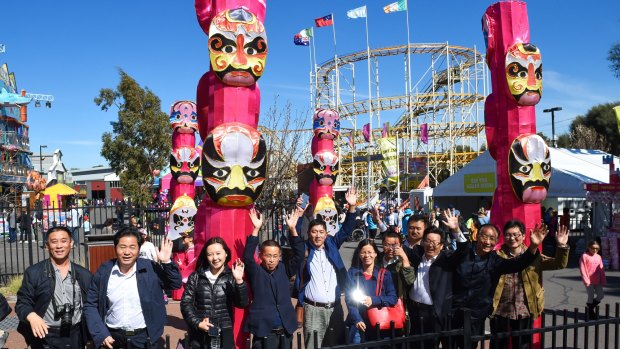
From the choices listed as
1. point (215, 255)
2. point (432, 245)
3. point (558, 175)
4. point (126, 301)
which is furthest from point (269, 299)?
point (558, 175)

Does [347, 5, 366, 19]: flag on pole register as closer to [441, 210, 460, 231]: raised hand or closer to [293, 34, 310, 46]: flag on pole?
[293, 34, 310, 46]: flag on pole

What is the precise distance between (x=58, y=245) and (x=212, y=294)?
1.19 meters

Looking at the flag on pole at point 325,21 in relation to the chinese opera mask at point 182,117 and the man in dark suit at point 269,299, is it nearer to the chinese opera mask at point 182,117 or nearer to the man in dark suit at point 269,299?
the chinese opera mask at point 182,117

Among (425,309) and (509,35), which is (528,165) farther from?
(425,309)

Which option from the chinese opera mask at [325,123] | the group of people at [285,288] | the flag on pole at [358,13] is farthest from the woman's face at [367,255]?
the flag on pole at [358,13]

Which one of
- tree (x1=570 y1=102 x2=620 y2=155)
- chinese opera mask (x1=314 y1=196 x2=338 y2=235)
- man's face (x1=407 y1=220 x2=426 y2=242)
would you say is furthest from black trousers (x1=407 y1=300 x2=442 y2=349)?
tree (x1=570 y1=102 x2=620 y2=155)

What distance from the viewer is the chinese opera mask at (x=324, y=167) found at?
1186cm

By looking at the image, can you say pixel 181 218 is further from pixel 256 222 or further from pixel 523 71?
pixel 523 71

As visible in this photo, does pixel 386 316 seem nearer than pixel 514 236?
Yes

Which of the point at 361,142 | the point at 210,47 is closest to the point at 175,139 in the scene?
the point at 210,47

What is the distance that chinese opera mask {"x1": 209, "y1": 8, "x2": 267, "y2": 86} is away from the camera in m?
5.19

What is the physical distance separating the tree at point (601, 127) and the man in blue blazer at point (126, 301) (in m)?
35.3

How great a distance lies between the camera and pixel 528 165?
22.8ft

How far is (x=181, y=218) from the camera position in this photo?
32.9 feet
